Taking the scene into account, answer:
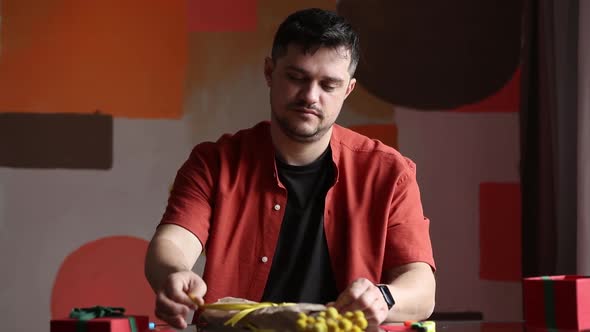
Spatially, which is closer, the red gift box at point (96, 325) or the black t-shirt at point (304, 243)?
the red gift box at point (96, 325)

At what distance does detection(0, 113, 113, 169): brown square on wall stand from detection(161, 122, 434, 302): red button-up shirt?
49.7 inches

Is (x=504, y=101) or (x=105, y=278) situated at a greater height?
(x=504, y=101)

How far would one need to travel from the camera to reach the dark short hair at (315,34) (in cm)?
185

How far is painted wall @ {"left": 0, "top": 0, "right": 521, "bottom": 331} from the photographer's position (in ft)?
10.3

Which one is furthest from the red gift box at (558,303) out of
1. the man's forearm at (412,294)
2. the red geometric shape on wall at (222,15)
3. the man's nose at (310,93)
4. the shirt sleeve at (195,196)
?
the red geometric shape on wall at (222,15)

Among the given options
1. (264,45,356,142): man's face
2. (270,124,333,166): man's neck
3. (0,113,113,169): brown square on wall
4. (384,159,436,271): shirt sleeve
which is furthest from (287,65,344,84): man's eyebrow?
(0,113,113,169): brown square on wall

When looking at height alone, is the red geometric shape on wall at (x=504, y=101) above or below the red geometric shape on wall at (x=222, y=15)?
below

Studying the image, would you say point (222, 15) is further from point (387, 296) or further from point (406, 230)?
point (387, 296)

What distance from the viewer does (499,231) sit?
3.12 m

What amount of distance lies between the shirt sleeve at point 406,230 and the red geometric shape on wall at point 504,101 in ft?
4.01

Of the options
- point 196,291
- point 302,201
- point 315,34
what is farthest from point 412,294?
point 315,34

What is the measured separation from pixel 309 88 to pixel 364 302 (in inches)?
22.4

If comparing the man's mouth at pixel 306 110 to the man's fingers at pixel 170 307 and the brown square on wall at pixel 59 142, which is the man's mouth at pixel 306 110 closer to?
the man's fingers at pixel 170 307

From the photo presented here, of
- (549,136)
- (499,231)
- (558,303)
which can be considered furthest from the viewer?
(499,231)
